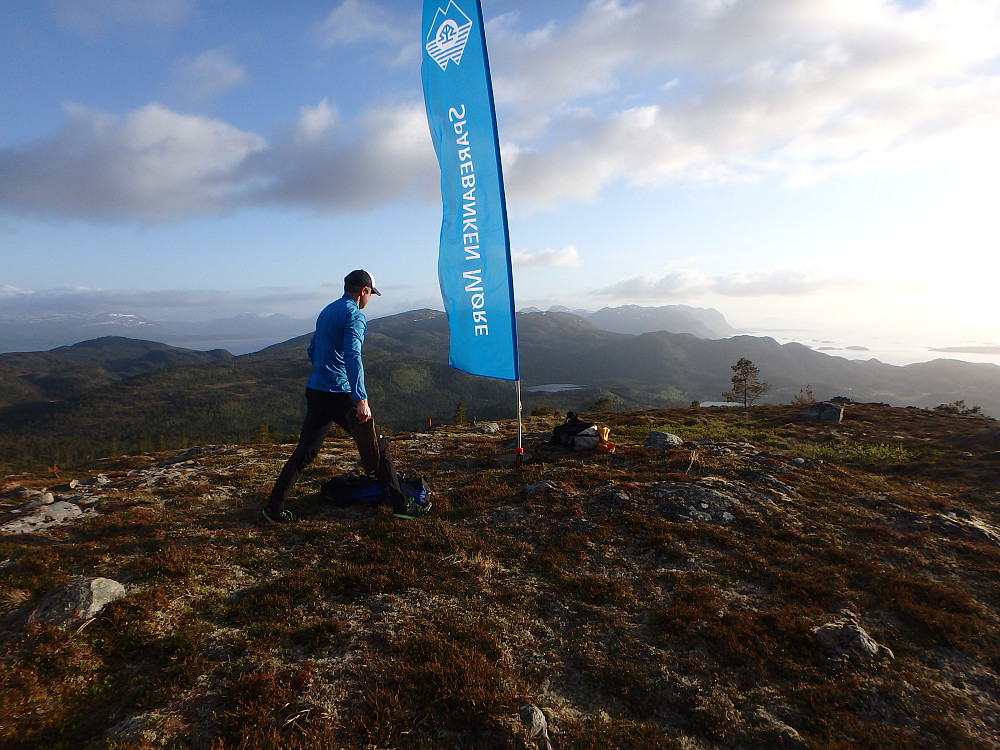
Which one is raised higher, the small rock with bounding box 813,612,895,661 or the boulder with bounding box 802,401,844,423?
the small rock with bounding box 813,612,895,661

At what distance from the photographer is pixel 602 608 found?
6.30 metres

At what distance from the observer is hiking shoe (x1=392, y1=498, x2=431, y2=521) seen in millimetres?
8844

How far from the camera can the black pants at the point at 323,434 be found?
785 centimetres

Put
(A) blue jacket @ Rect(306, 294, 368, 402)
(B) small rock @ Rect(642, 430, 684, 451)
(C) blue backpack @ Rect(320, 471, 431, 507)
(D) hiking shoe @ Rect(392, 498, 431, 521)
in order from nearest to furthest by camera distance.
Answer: (A) blue jacket @ Rect(306, 294, 368, 402)
(D) hiking shoe @ Rect(392, 498, 431, 521)
(C) blue backpack @ Rect(320, 471, 431, 507)
(B) small rock @ Rect(642, 430, 684, 451)

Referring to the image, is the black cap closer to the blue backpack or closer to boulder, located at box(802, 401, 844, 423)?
the blue backpack

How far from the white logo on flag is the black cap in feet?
23.2

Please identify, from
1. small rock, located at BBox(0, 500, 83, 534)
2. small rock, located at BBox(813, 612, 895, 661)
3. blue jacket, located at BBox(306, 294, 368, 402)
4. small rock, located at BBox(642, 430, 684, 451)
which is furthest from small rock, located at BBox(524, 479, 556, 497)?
small rock, located at BBox(0, 500, 83, 534)

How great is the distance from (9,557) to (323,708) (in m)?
6.64

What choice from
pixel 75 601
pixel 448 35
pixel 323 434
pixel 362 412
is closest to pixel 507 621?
pixel 362 412

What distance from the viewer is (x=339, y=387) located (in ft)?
25.5

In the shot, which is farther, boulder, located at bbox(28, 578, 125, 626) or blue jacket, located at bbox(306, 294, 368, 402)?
blue jacket, located at bbox(306, 294, 368, 402)

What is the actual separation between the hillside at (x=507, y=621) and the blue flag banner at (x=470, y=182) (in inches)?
171

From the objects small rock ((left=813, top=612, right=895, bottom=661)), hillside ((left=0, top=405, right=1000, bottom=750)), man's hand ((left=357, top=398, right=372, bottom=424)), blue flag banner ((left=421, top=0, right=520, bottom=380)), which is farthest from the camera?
blue flag banner ((left=421, top=0, right=520, bottom=380))

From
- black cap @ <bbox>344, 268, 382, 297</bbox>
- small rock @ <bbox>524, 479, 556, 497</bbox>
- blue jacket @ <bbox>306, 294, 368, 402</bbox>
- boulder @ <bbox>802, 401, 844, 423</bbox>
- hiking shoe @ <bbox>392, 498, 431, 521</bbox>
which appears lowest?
boulder @ <bbox>802, 401, 844, 423</bbox>
